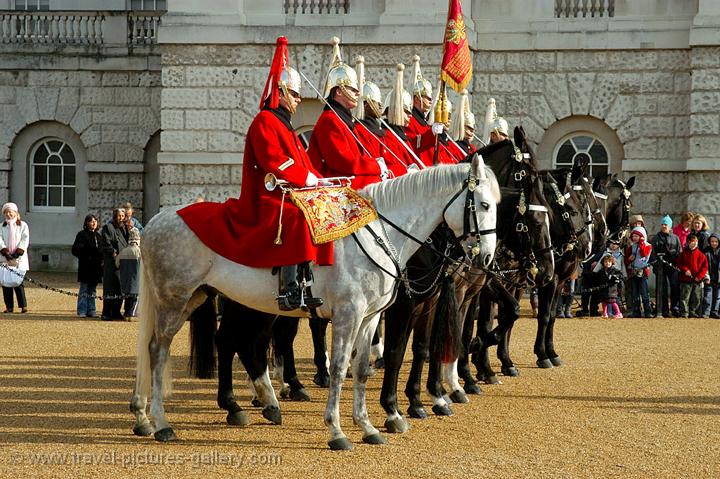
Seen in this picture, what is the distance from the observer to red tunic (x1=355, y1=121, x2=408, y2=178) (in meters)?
9.91

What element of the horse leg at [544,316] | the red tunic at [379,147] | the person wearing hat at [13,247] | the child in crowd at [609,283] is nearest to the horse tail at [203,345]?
the red tunic at [379,147]

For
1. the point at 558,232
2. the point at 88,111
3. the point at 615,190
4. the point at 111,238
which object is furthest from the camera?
the point at 88,111

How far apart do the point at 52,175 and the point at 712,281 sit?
14.2 meters

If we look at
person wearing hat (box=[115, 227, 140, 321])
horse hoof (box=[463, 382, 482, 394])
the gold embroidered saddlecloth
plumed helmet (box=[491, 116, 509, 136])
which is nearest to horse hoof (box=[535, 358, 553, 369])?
horse hoof (box=[463, 382, 482, 394])

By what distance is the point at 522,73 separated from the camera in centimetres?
2195

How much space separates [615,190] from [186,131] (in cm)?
1000

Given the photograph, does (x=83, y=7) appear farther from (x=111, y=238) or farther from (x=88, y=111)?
(x=111, y=238)

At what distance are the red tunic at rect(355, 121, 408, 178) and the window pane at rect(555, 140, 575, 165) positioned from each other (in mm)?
12502

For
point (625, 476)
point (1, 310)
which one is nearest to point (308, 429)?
point (625, 476)

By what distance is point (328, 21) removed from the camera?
21.3 metres

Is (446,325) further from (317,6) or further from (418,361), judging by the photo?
(317,6)

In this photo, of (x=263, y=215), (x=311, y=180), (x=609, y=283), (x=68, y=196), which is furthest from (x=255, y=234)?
(x=68, y=196)

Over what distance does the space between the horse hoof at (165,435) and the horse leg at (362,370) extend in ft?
4.15

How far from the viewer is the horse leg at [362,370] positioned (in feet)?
28.0
